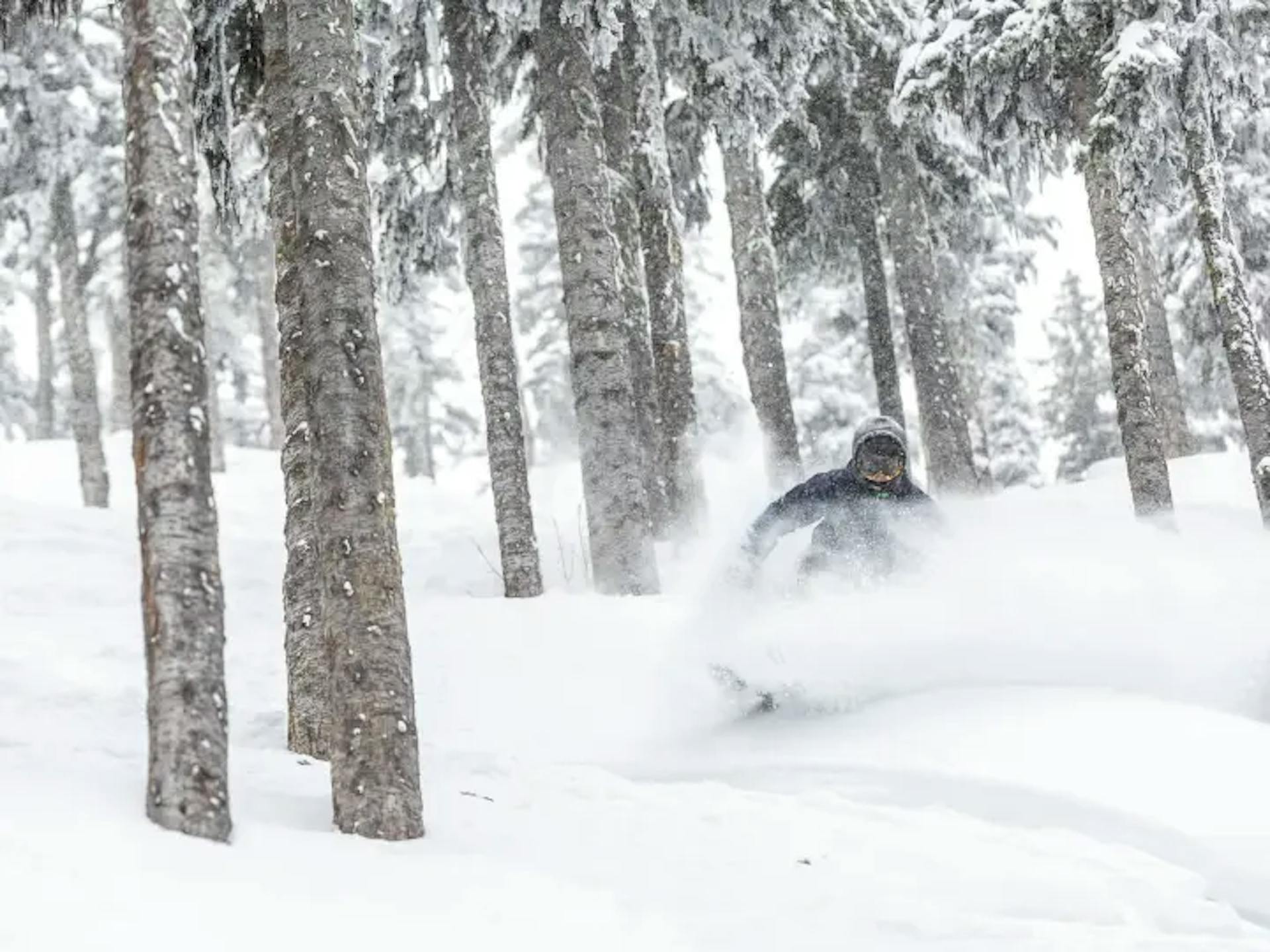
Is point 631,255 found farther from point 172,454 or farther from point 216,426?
point 216,426

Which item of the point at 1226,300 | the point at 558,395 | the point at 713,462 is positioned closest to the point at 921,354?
the point at 713,462

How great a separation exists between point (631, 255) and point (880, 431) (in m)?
7.91

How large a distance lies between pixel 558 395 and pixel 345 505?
112ft

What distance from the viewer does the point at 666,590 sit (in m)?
12.1

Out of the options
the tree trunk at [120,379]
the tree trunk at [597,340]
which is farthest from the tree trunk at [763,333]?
the tree trunk at [120,379]

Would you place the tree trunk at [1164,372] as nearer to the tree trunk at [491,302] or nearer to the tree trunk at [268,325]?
the tree trunk at [491,302]

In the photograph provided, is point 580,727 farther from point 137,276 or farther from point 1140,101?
point 1140,101

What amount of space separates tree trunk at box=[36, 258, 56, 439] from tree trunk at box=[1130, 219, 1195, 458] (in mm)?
26548

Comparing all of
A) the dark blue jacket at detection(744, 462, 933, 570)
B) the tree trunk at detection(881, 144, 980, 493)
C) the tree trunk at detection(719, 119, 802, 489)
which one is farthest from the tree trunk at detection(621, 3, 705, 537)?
the dark blue jacket at detection(744, 462, 933, 570)

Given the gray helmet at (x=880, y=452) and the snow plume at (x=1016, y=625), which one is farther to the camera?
the gray helmet at (x=880, y=452)

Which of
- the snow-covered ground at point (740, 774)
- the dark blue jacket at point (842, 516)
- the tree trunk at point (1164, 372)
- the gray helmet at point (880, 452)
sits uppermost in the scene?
the tree trunk at point (1164, 372)

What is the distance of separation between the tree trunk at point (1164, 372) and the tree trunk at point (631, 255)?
32.5ft

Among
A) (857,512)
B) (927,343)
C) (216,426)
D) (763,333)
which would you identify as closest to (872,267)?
(927,343)

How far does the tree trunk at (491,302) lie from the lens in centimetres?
1162
